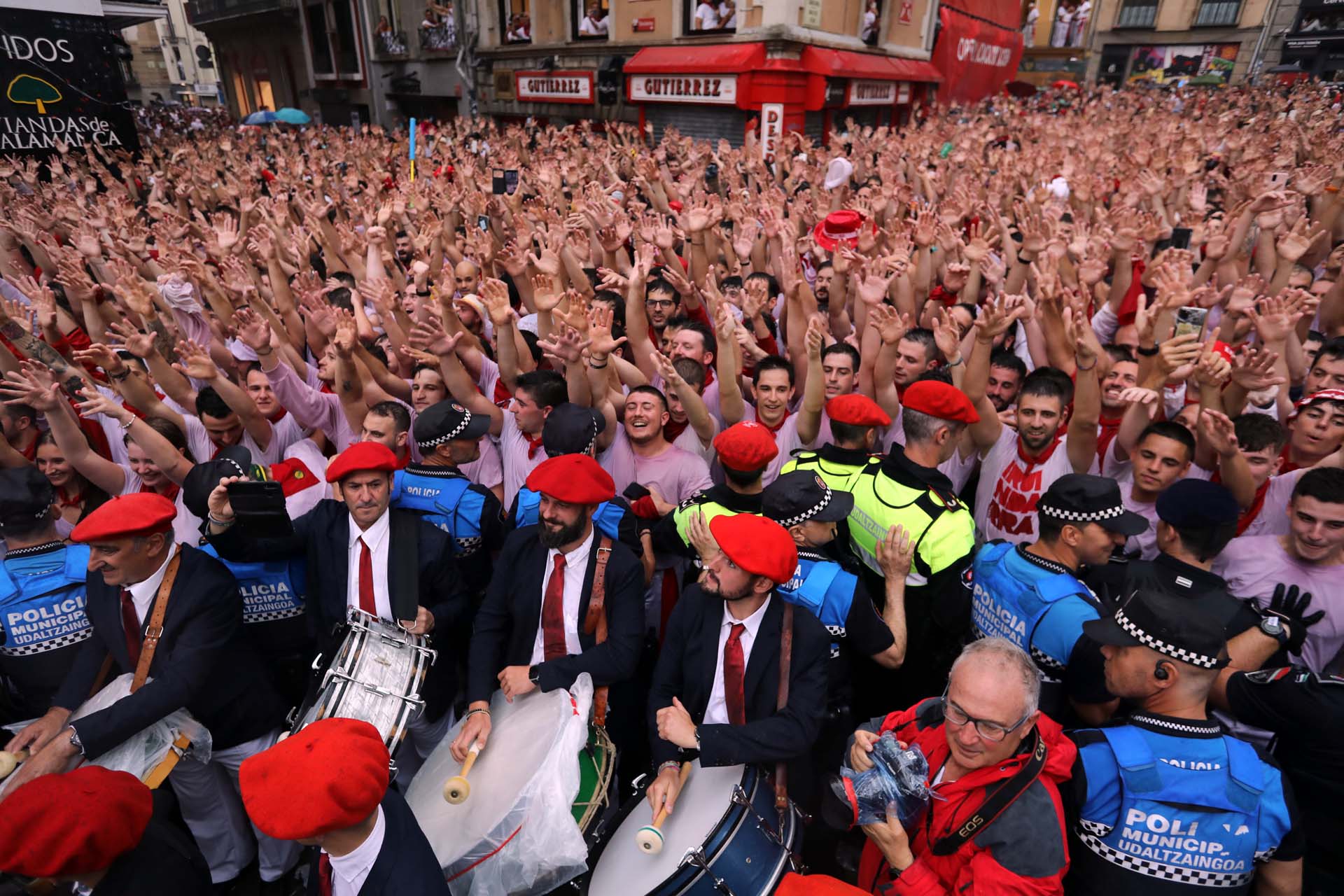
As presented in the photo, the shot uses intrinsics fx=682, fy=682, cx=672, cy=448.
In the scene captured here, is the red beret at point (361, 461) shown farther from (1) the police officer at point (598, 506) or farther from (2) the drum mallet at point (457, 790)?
(2) the drum mallet at point (457, 790)

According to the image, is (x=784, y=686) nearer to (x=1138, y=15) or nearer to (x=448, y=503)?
(x=448, y=503)

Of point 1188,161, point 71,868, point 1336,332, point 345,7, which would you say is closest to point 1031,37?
point 345,7

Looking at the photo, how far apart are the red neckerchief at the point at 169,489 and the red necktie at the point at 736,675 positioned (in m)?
3.30

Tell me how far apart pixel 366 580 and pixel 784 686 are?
1.88 meters

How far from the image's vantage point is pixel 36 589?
296 cm

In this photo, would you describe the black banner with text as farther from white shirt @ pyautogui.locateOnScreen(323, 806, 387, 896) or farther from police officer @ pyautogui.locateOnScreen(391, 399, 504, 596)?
white shirt @ pyautogui.locateOnScreen(323, 806, 387, 896)

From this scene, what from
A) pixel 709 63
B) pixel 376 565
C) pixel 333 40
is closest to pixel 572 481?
pixel 376 565

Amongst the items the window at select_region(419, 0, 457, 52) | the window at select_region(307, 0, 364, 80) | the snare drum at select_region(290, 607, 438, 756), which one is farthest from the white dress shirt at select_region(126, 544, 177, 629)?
the window at select_region(307, 0, 364, 80)

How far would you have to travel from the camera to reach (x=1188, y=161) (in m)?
8.66

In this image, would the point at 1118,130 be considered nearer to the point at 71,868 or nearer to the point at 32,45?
the point at 71,868

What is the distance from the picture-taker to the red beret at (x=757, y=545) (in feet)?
7.74

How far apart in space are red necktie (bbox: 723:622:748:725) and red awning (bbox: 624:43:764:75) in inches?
691

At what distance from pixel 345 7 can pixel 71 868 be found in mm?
36699

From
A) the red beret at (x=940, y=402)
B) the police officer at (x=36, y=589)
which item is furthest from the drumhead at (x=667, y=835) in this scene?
the police officer at (x=36, y=589)
